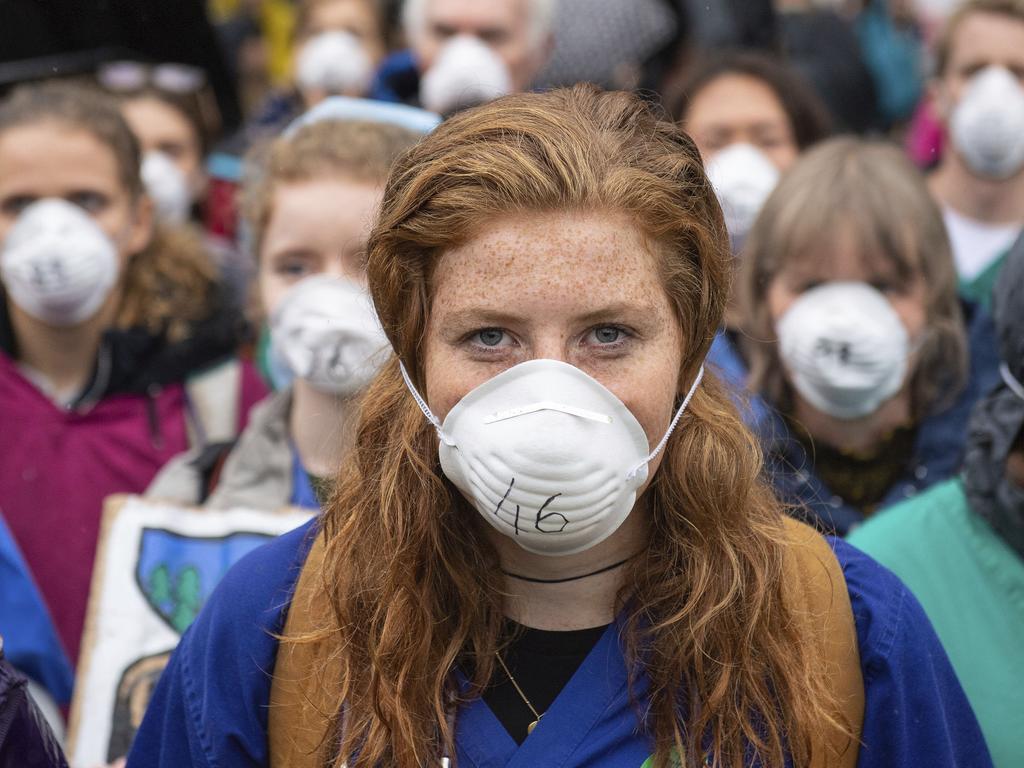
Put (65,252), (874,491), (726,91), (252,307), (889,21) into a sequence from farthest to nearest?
(889,21) < (726,91) < (252,307) < (65,252) < (874,491)

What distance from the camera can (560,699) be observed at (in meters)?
2.28

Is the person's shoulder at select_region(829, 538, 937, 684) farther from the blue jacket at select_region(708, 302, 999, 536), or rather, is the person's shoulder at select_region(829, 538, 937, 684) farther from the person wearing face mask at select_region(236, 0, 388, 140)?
the person wearing face mask at select_region(236, 0, 388, 140)

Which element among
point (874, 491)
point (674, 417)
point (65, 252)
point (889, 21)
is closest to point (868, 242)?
point (874, 491)

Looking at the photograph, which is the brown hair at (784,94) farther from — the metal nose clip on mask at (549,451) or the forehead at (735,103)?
the metal nose clip on mask at (549,451)

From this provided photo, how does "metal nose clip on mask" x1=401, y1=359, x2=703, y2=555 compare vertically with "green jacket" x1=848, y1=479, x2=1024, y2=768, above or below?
above

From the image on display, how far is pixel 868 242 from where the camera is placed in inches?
153

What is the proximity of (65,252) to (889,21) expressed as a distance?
575 cm

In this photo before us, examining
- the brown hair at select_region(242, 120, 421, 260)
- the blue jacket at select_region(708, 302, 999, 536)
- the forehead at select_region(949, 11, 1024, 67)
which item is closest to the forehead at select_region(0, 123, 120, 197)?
the brown hair at select_region(242, 120, 421, 260)

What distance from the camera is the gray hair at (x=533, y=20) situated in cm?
579

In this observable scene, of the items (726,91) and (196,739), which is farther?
(726,91)

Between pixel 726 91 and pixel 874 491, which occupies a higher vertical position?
pixel 726 91

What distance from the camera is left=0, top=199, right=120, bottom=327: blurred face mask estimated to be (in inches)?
160

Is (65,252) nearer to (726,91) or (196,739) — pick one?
(196,739)

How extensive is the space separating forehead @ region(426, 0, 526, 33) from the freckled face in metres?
3.58
